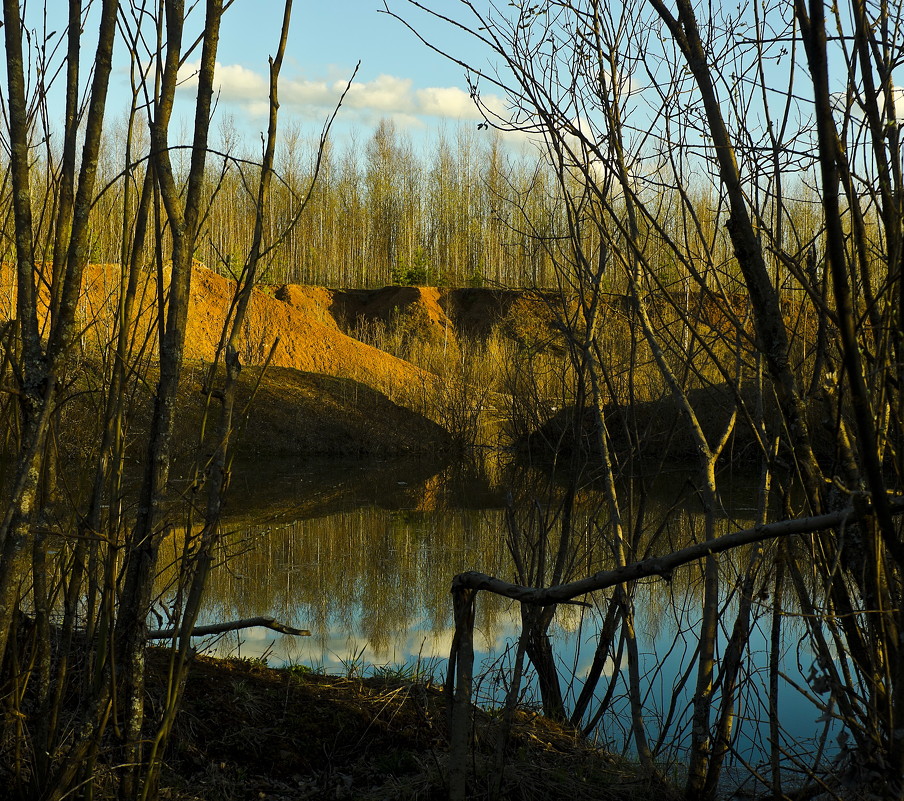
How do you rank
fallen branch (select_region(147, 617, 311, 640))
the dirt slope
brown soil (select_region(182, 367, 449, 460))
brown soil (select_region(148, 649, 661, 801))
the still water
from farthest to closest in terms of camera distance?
1. the dirt slope
2. brown soil (select_region(182, 367, 449, 460))
3. the still water
4. brown soil (select_region(148, 649, 661, 801))
5. fallen branch (select_region(147, 617, 311, 640))

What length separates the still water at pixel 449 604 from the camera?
10.0 ft

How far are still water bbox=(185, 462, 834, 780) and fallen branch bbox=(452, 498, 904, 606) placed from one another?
0.51ft

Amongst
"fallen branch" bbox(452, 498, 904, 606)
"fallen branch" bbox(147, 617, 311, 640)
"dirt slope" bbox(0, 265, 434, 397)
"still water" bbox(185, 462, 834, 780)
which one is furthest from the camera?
"dirt slope" bbox(0, 265, 434, 397)

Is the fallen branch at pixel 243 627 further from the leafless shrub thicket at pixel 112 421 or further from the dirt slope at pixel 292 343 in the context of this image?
the dirt slope at pixel 292 343

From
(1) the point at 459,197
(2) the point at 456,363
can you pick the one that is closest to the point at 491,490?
(2) the point at 456,363

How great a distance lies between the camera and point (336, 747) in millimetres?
2680

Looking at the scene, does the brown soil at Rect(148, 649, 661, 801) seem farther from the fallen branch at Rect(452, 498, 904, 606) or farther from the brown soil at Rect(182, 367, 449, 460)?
the brown soil at Rect(182, 367, 449, 460)

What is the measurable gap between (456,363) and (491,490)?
16.2 ft

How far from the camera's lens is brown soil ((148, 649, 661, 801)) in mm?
2363

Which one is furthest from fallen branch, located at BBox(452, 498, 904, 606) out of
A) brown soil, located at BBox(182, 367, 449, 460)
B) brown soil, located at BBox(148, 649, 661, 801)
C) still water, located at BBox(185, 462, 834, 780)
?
brown soil, located at BBox(182, 367, 449, 460)

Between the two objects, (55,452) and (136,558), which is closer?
(136,558)

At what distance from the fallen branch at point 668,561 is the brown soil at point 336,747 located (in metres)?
0.75

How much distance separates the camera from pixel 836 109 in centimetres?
172

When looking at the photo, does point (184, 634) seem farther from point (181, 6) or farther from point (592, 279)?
point (592, 279)
